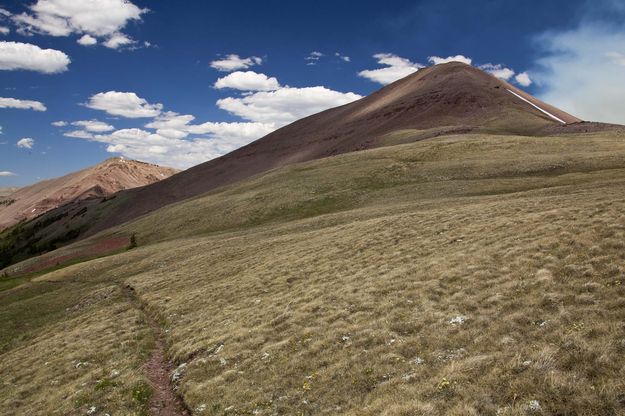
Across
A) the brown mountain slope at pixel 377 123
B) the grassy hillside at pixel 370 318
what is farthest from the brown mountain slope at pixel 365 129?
the grassy hillside at pixel 370 318

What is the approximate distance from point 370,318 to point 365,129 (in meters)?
116

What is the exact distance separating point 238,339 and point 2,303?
39982 millimetres

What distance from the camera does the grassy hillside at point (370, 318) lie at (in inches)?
519

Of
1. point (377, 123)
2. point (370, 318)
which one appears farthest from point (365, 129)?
point (370, 318)

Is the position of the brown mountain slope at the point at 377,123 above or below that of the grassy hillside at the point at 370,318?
above

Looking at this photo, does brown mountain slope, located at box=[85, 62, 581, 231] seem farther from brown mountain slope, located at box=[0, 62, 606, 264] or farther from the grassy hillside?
the grassy hillside

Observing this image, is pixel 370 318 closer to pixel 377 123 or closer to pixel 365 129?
pixel 365 129

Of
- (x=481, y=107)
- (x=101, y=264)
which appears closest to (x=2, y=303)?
(x=101, y=264)

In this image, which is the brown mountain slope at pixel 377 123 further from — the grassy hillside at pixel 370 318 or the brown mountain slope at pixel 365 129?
the grassy hillside at pixel 370 318

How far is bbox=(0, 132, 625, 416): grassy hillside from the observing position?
13172 millimetres

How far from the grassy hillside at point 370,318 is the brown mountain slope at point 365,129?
60.1 meters

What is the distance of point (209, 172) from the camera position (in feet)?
516

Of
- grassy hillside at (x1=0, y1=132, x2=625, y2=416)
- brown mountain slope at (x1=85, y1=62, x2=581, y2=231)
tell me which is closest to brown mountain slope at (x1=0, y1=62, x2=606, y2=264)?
brown mountain slope at (x1=85, y1=62, x2=581, y2=231)

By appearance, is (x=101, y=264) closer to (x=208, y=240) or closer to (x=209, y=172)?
(x=208, y=240)
